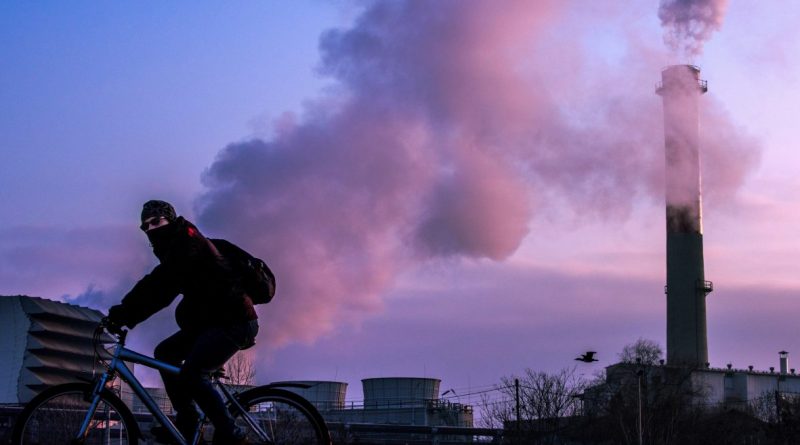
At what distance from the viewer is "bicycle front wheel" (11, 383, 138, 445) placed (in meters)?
7.06

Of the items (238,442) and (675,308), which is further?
(675,308)

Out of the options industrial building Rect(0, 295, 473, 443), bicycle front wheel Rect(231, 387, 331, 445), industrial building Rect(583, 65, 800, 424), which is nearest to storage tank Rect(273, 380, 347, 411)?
industrial building Rect(0, 295, 473, 443)

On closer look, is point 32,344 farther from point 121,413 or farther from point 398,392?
point 121,413

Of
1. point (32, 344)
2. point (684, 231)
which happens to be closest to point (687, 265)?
point (684, 231)

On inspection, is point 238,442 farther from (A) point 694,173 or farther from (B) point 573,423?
(A) point 694,173

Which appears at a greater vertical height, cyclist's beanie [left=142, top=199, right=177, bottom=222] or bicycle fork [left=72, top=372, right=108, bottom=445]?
cyclist's beanie [left=142, top=199, right=177, bottom=222]

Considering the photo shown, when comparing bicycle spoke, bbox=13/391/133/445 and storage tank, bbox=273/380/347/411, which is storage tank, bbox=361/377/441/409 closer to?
storage tank, bbox=273/380/347/411

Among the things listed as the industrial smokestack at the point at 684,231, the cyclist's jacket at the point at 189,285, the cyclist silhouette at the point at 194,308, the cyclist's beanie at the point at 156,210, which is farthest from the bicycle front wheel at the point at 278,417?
the industrial smokestack at the point at 684,231

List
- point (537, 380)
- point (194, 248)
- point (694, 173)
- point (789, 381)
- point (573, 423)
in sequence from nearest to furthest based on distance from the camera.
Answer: point (194, 248)
point (573, 423)
point (537, 380)
point (694, 173)
point (789, 381)

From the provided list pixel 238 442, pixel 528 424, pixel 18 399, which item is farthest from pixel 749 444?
pixel 18 399

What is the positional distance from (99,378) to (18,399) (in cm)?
13504

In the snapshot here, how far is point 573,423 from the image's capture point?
6806 cm

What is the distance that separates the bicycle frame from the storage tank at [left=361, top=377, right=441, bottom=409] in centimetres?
8560

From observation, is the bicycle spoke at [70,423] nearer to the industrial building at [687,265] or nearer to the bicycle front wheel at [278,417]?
the bicycle front wheel at [278,417]
